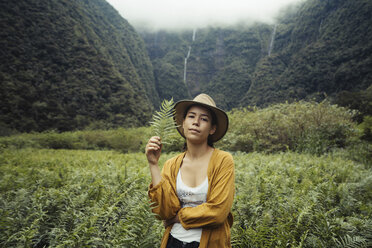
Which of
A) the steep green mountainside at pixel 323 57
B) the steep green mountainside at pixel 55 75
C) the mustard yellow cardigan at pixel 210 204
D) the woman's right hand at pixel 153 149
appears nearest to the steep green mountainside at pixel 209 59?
the steep green mountainside at pixel 323 57

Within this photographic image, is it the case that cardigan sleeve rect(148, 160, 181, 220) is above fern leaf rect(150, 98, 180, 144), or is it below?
below

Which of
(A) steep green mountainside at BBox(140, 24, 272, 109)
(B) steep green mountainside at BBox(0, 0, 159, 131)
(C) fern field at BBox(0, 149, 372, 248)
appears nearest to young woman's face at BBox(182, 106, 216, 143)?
(C) fern field at BBox(0, 149, 372, 248)

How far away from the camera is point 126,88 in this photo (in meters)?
57.3

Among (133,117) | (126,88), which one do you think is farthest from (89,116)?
(126,88)

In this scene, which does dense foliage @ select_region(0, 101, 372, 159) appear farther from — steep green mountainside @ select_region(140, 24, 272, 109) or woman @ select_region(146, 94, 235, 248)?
steep green mountainside @ select_region(140, 24, 272, 109)

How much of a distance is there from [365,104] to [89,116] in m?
46.8

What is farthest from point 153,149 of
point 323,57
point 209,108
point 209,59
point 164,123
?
point 209,59

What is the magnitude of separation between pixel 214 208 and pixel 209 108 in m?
0.85

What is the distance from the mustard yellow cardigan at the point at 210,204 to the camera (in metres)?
1.45

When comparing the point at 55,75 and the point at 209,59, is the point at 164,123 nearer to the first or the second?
the point at 55,75

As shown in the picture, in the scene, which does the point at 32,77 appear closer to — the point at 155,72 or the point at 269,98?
the point at 269,98

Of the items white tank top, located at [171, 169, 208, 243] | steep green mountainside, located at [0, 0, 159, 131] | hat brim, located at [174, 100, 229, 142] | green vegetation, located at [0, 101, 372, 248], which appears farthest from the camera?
steep green mountainside, located at [0, 0, 159, 131]

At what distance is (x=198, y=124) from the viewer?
5.65ft

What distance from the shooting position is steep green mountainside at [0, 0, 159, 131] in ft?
120
